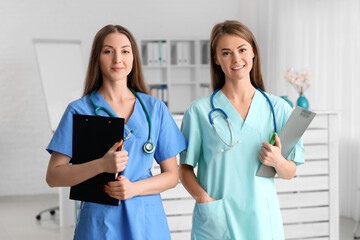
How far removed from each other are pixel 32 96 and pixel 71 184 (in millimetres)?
4766

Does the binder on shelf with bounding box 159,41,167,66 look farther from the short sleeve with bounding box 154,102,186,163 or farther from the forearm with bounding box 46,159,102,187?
the forearm with bounding box 46,159,102,187

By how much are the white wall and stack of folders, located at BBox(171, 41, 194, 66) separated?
0.33 meters

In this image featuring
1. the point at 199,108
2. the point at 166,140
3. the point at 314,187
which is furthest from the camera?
the point at 314,187

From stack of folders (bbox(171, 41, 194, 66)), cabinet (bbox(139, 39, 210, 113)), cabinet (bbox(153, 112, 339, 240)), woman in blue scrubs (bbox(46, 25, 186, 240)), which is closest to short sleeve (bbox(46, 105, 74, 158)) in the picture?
woman in blue scrubs (bbox(46, 25, 186, 240))

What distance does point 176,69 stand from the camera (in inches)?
234

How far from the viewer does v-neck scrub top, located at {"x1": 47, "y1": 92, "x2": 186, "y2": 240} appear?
4.31 feet

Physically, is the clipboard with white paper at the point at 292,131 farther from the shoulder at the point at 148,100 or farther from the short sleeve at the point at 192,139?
the shoulder at the point at 148,100

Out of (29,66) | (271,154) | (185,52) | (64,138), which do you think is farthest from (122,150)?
(29,66)

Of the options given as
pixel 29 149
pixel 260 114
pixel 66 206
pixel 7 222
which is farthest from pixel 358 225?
pixel 29 149

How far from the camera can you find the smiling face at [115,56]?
53.2 inches

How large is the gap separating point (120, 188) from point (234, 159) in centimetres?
41

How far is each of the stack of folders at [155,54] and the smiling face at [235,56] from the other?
13.7 feet

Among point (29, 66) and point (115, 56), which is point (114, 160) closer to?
point (115, 56)

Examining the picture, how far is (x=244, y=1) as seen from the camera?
6016 millimetres
